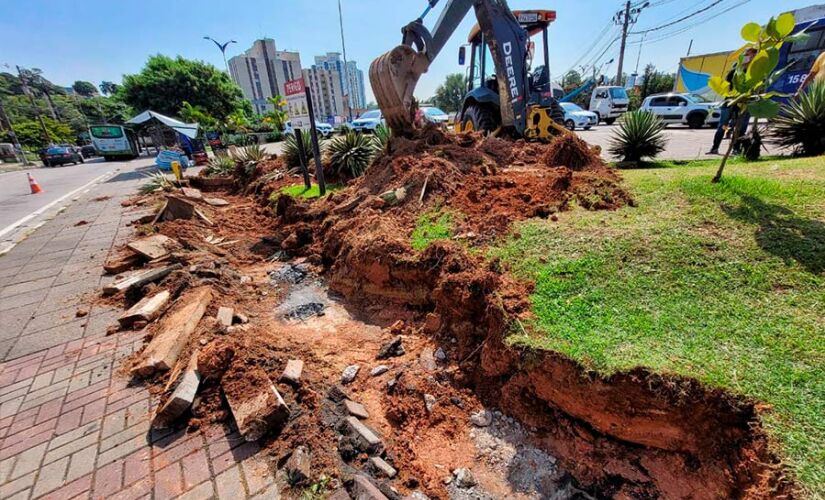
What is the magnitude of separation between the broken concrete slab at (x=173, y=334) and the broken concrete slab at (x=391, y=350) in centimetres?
166

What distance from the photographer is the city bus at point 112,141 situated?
24750 millimetres

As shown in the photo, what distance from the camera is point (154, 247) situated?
16.0 ft

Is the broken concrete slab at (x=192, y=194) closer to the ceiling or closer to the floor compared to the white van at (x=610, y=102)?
closer to the floor

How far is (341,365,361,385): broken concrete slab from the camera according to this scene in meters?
2.81

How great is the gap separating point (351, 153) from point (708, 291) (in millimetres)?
7149

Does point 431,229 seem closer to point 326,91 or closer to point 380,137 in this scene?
point 380,137

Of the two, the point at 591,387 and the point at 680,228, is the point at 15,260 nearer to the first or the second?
the point at 591,387

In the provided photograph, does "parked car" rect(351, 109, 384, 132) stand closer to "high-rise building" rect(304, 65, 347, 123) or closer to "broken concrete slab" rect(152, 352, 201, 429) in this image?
"broken concrete slab" rect(152, 352, 201, 429)

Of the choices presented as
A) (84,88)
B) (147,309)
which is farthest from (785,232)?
(84,88)

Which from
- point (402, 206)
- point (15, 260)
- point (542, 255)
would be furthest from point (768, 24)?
point (15, 260)

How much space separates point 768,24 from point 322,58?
7832 centimetres

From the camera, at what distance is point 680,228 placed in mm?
3115

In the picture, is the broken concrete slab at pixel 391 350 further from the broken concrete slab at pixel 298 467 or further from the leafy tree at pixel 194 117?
the leafy tree at pixel 194 117

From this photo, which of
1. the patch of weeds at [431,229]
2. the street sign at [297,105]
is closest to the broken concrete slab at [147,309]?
the patch of weeds at [431,229]
